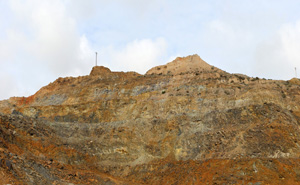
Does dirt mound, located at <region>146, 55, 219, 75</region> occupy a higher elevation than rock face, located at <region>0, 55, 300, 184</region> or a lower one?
higher

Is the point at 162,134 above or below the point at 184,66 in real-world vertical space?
below

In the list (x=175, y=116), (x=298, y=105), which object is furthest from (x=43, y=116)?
(x=298, y=105)

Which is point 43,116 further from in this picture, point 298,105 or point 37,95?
point 298,105

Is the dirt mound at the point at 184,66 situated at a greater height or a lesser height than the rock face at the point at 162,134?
greater

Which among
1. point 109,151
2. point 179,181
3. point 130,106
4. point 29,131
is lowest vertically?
point 179,181

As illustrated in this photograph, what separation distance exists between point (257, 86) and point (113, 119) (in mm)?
19324

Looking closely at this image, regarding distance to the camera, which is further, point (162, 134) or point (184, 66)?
point (184, 66)

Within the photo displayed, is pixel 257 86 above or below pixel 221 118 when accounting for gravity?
above

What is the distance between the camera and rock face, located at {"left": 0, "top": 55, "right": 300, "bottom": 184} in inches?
1293

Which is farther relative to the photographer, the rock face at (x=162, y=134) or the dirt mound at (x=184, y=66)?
the dirt mound at (x=184, y=66)

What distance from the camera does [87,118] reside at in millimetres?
46906

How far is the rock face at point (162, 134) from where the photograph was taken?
108 feet

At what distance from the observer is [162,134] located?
42531 millimetres

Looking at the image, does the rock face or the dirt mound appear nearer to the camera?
the rock face
